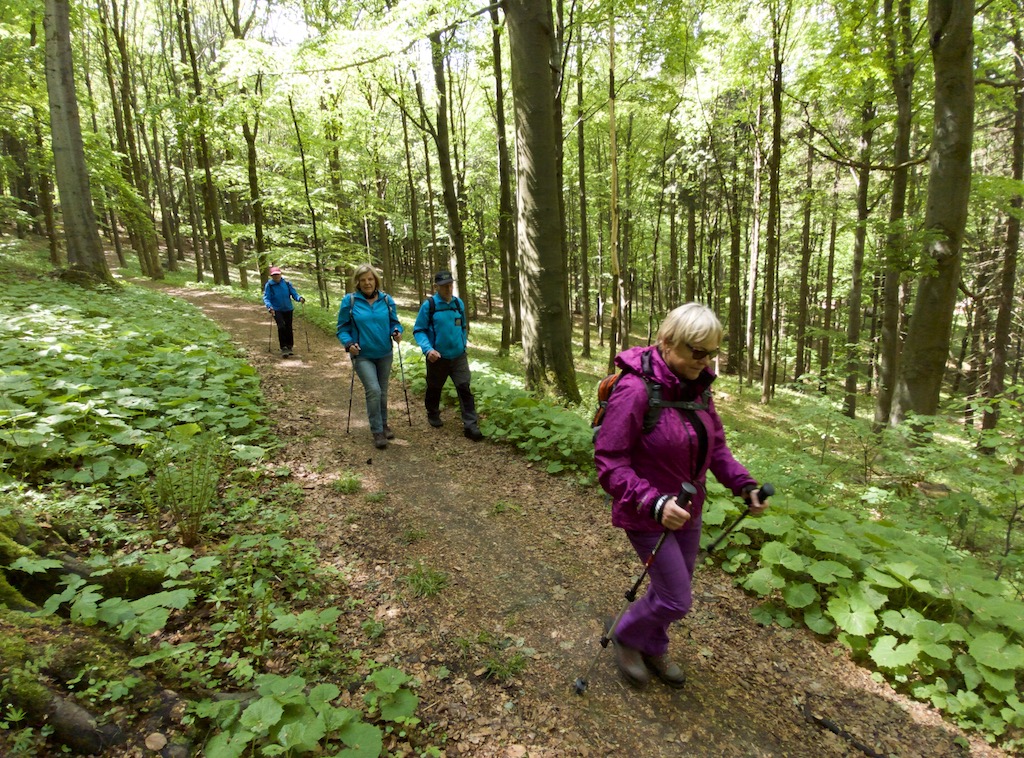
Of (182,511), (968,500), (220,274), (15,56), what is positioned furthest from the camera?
(220,274)

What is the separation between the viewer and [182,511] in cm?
378

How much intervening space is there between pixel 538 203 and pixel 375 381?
3.61 m

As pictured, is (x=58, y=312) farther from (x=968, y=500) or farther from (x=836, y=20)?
(x=836, y=20)

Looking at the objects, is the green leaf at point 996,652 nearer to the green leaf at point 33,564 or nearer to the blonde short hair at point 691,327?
the blonde short hair at point 691,327

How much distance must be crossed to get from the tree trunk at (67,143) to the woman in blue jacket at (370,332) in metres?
9.08

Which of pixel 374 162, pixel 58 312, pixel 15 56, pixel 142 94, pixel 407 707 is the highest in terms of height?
pixel 142 94

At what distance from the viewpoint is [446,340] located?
261 inches

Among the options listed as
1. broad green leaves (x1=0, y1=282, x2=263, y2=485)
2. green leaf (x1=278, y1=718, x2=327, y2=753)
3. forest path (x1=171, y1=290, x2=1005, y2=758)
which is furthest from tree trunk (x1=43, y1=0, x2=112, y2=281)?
green leaf (x1=278, y1=718, x2=327, y2=753)

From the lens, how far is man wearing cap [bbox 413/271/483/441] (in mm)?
6422

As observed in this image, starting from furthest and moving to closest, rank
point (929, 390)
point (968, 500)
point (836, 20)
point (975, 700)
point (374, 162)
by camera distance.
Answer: point (374, 162), point (836, 20), point (929, 390), point (968, 500), point (975, 700)

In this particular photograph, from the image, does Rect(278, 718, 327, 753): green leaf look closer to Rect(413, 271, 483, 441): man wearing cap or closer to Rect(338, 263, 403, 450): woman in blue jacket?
Rect(338, 263, 403, 450): woman in blue jacket

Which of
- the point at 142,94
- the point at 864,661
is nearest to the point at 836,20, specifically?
the point at 864,661

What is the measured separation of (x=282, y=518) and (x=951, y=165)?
31.1ft

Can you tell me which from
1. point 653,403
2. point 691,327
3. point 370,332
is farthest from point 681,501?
point 370,332
